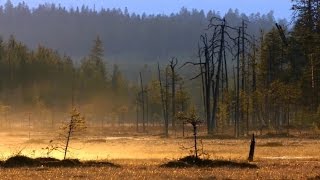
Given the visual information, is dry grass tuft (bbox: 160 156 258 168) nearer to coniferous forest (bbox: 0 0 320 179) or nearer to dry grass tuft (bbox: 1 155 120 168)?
coniferous forest (bbox: 0 0 320 179)

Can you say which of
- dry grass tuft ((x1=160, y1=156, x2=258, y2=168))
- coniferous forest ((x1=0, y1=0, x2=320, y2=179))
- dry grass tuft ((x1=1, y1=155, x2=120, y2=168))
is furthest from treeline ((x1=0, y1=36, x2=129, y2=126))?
dry grass tuft ((x1=160, y1=156, x2=258, y2=168))

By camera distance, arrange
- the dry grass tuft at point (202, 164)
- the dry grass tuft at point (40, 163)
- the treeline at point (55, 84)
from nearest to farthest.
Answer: the dry grass tuft at point (202, 164)
the dry grass tuft at point (40, 163)
the treeline at point (55, 84)

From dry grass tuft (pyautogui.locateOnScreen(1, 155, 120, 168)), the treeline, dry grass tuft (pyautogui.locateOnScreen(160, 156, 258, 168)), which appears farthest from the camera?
the treeline

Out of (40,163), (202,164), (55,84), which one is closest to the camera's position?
(202,164)

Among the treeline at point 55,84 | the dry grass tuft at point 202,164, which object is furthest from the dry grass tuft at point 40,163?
the treeline at point 55,84

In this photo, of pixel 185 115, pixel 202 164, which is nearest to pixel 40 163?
pixel 202 164

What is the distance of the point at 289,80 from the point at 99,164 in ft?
186

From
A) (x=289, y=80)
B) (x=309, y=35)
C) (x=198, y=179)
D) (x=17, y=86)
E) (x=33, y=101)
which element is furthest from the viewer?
(x=17, y=86)

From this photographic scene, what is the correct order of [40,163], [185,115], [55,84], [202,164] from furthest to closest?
[55,84] → [185,115] → [40,163] → [202,164]

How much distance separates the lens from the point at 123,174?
21.7 meters

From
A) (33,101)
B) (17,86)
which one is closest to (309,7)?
(33,101)

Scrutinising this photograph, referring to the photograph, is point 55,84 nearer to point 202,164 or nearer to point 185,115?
point 185,115

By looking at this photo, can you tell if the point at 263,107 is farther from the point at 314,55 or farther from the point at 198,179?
the point at 198,179

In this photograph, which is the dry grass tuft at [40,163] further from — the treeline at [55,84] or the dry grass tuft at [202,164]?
the treeline at [55,84]
